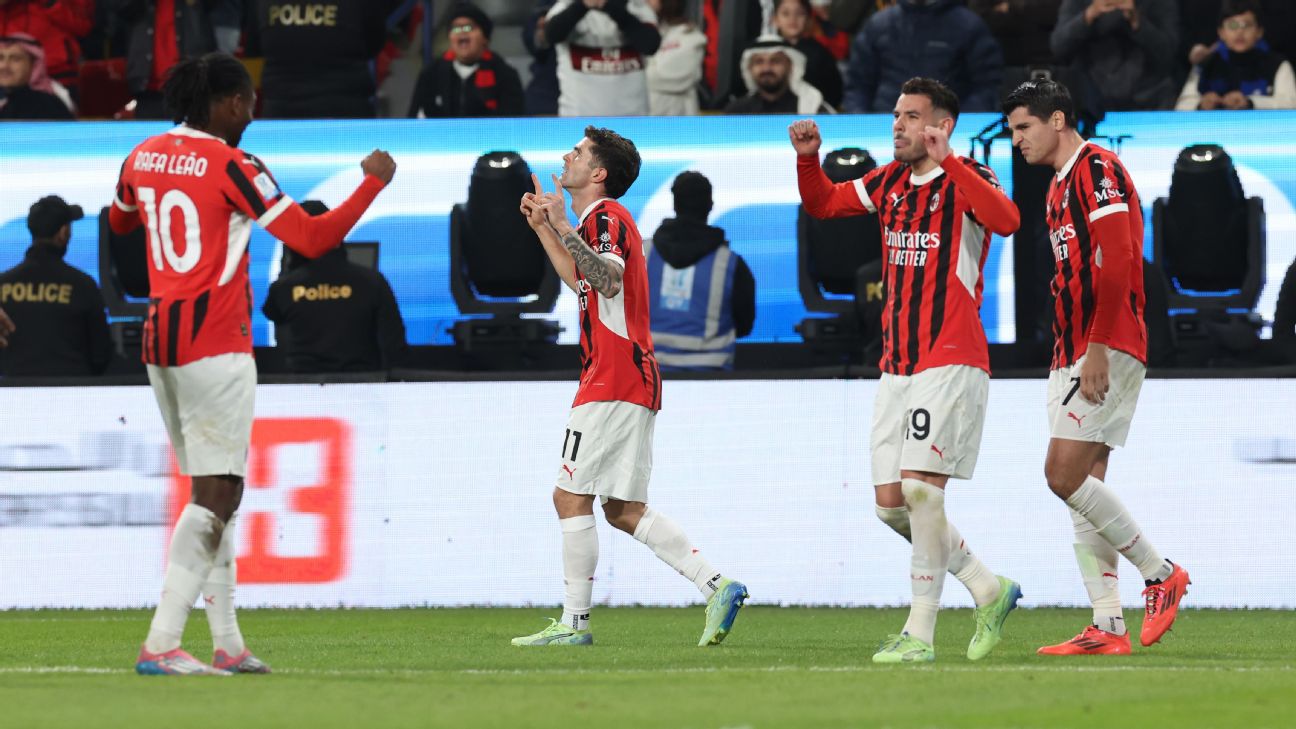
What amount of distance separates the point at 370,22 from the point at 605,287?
642cm

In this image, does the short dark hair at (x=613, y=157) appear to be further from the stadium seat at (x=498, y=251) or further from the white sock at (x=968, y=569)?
the stadium seat at (x=498, y=251)

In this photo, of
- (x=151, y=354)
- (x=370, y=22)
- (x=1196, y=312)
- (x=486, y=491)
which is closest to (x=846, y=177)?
(x=1196, y=312)

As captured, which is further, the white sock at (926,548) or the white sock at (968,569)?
the white sock at (968,569)

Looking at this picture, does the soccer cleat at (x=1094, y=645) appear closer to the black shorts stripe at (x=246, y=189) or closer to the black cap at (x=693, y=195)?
the black shorts stripe at (x=246, y=189)

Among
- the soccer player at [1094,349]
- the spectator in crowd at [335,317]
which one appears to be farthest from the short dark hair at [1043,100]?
the spectator in crowd at [335,317]

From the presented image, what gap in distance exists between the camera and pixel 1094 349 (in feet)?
25.7

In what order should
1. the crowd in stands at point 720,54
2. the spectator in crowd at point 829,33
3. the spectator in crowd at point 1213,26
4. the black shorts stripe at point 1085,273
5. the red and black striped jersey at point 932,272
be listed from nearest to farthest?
the red and black striped jersey at point 932,272 < the black shorts stripe at point 1085,273 < the crowd in stands at point 720,54 < the spectator in crowd at point 1213,26 < the spectator in crowd at point 829,33

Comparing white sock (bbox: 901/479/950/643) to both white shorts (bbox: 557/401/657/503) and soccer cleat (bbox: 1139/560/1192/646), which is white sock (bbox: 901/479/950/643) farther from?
white shorts (bbox: 557/401/657/503)

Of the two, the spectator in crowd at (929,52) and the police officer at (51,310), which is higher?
the spectator in crowd at (929,52)

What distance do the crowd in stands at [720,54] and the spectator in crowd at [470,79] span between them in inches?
0.5

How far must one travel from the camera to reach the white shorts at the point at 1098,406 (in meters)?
8.01

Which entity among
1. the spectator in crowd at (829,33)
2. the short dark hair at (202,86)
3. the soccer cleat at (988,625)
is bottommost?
the soccer cleat at (988,625)

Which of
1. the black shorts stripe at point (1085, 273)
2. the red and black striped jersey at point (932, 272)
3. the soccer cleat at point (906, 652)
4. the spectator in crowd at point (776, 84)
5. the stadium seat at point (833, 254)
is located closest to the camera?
the soccer cleat at point (906, 652)

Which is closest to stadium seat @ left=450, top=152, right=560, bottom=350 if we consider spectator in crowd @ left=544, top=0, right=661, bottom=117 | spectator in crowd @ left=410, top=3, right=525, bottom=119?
spectator in crowd @ left=410, top=3, right=525, bottom=119
